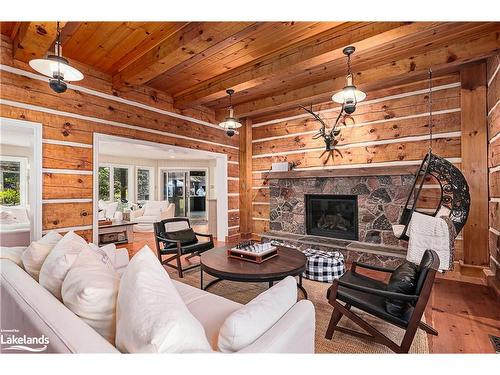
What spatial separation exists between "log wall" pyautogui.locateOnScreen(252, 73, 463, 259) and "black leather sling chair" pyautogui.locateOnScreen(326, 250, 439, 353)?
2192 millimetres

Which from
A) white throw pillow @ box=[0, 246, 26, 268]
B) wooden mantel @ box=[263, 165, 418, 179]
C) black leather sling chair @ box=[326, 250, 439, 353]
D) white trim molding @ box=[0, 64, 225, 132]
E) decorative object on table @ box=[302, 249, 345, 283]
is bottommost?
decorative object on table @ box=[302, 249, 345, 283]

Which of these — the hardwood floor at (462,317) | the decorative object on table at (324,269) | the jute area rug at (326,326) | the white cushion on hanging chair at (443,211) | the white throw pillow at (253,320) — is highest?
the white cushion on hanging chair at (443,211)

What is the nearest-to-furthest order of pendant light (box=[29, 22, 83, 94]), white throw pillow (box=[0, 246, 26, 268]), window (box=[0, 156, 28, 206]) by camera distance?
white throw pillow (box=[0, 246, 26, 268]) → pendant light (box=[29, 22, 83, 94]) → window (box=[0, 156, 28, 206])

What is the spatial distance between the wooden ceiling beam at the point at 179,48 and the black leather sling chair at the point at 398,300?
7.83ft

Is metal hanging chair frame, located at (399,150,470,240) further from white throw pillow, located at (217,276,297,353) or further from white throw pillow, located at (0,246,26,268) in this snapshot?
white throw pillow, located at (0,246,26,268)

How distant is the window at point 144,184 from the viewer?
915cm

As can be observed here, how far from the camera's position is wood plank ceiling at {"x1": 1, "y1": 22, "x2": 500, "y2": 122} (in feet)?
7.78

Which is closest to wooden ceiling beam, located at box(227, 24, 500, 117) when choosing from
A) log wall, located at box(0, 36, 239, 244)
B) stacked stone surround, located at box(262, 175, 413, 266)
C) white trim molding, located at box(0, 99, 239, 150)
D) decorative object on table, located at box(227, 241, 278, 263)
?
stacked stone surround, located at box(262, 175, 413, 266)

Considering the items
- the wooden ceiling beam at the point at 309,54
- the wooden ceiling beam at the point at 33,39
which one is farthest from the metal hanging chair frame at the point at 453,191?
the wooden ceiling beam at the point at 33,39

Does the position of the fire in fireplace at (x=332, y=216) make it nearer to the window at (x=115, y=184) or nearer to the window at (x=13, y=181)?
the window at (x=115, y=184)

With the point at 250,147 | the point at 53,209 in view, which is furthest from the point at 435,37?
the point at 53,209

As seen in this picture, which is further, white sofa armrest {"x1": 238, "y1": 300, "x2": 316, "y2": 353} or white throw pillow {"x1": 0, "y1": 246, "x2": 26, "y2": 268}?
white throw pillow {"x1": 0, "y1": 246, "x2": 26, "y2": 268}
